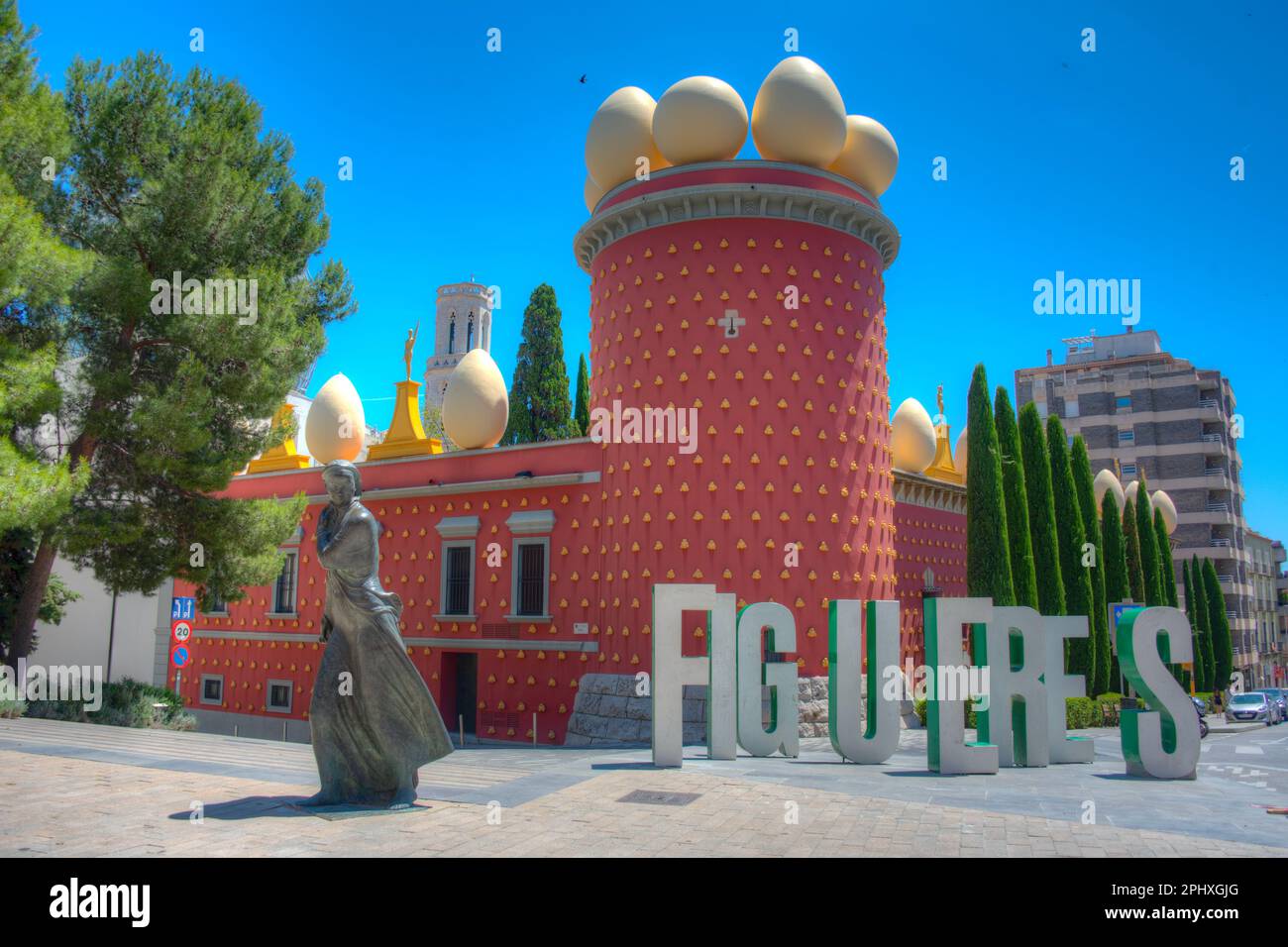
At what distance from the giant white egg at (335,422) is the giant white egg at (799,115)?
1481 cm

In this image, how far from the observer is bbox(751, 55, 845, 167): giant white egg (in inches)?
853

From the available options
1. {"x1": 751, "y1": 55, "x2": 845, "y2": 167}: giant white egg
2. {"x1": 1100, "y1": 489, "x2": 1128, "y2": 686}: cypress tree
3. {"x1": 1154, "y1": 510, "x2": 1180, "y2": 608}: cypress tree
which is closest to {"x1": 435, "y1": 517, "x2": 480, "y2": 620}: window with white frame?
{"x1": 751, "y1": 55, "x2": 845, "y2": 167}: giant white egg

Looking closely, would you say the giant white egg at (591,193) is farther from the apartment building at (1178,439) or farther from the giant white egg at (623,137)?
the apartment building at (1178,439)

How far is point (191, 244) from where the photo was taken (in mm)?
19531

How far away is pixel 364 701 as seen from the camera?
10.1 meters

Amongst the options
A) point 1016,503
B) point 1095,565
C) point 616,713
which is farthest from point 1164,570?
point 616,713

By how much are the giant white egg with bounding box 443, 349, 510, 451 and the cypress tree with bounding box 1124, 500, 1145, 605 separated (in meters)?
27.1

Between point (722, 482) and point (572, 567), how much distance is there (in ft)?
15.7

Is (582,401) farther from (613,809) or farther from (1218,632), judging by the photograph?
(1218,632)

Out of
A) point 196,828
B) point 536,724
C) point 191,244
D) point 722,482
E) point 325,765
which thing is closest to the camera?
point 196,828

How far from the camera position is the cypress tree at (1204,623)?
47.1 meters
